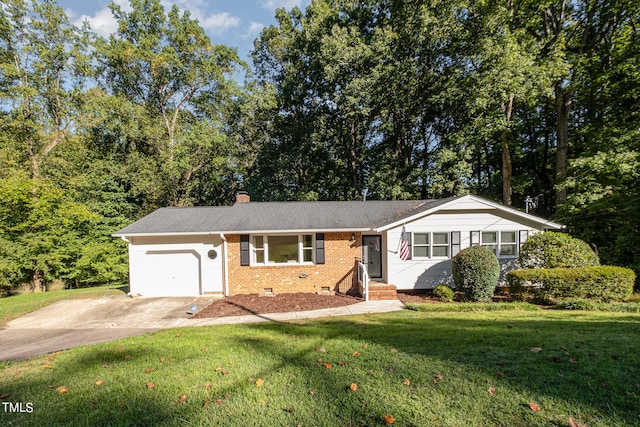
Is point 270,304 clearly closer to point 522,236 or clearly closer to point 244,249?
point 244,249

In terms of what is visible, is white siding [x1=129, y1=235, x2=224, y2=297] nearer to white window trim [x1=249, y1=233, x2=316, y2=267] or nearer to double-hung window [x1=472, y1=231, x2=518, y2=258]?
white window trim [x1=249, y1=233, x2=316, y2=267]

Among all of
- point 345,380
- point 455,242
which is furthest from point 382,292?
point 345,380

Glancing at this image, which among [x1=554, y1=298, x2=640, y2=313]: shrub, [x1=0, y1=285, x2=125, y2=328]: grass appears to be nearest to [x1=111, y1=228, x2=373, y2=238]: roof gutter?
[x1=0, y1=285, x2=125, y2=328]: grass

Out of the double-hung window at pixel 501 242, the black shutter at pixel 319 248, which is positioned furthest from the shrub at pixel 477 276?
the black shutter at pixel 319 248

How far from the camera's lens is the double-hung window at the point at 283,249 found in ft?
39.1

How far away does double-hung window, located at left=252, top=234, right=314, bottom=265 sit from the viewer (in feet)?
39.1

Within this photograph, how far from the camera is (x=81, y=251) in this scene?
53.7 ft

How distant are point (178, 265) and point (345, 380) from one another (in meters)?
10.5

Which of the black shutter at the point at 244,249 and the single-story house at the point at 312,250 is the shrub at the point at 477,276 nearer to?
the single-story house at the point at 312,250

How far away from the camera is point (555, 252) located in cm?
1057

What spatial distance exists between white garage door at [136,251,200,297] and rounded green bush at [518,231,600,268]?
13.9 m

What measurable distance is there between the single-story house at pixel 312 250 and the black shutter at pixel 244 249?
0.7 inches

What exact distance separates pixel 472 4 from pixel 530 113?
405 inches

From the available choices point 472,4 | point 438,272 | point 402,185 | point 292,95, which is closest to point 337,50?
point 292,95
